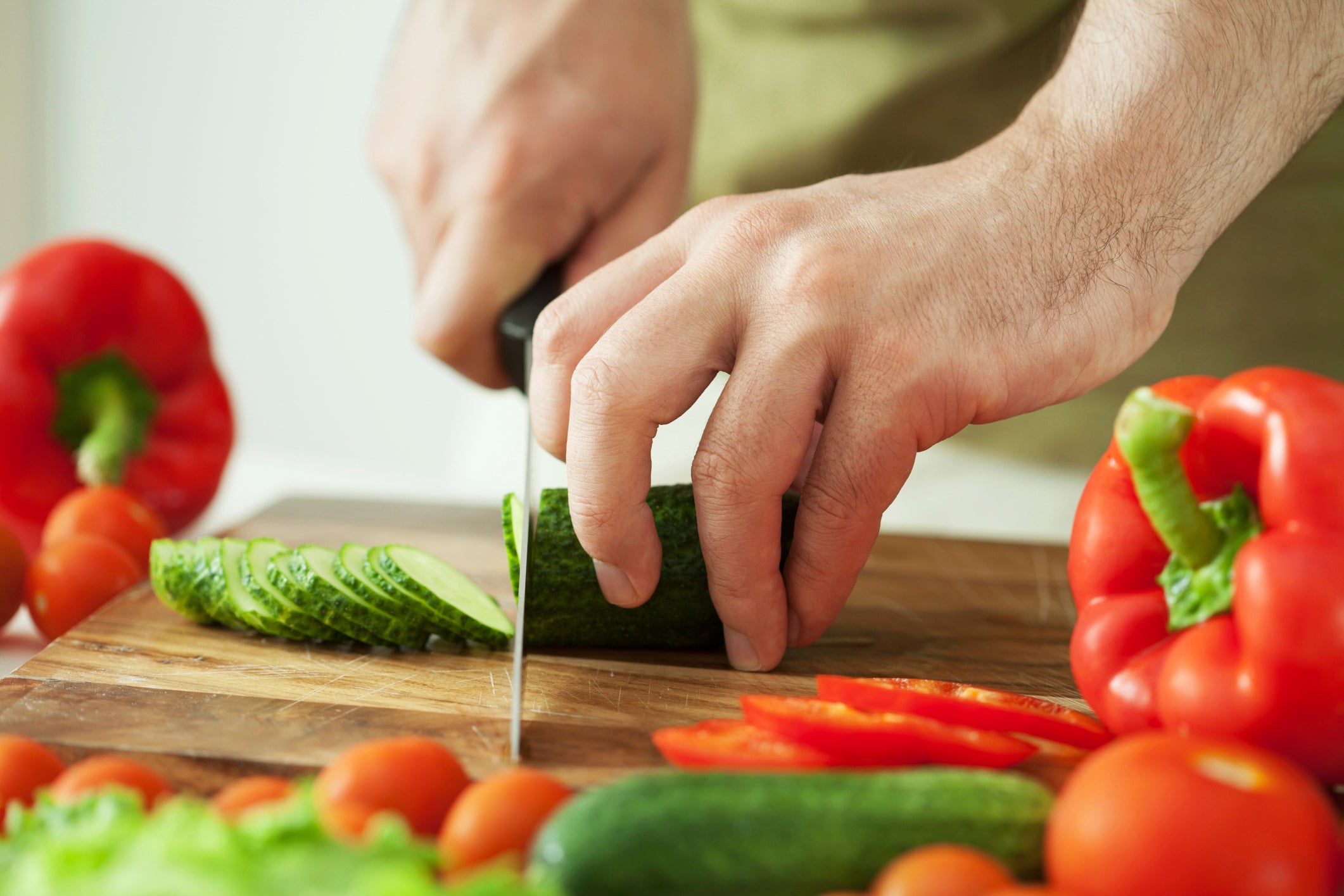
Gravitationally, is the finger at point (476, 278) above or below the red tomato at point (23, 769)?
above

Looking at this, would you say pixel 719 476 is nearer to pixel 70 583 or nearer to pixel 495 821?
pixel 495 821

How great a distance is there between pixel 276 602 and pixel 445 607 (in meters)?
0.23

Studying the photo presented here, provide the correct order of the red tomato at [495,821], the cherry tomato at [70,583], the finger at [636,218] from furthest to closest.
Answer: the finger at [636,218]
the cherry tomato at [70,583]
the red tomato at [495,821]

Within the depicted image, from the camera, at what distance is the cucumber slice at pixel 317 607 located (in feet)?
5.06

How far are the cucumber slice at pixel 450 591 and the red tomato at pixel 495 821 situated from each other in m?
0.60

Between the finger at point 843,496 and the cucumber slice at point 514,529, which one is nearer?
the finger at point 843,496

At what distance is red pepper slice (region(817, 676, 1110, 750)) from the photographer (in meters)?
1.26

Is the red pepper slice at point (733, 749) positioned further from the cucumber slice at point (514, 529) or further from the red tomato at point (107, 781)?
the red tomato at point (107, 781)

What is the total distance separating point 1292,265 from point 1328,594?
1490mm

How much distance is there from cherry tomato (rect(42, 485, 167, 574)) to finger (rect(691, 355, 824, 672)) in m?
1.14

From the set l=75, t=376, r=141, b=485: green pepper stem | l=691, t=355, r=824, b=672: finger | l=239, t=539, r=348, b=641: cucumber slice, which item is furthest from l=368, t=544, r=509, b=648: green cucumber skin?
l=75, t=376, r=141, b=485: green pepper stem

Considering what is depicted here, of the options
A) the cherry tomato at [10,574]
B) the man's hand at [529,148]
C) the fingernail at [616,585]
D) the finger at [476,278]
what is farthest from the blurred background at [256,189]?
the fingernail at [616,585]

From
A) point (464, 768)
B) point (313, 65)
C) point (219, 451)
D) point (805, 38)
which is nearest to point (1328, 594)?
point (464, 768)

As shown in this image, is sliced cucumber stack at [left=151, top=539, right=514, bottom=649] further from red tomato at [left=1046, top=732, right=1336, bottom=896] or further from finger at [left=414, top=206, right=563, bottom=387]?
red tomato at [left=1046, top=732, right=1336, bottom=896]
